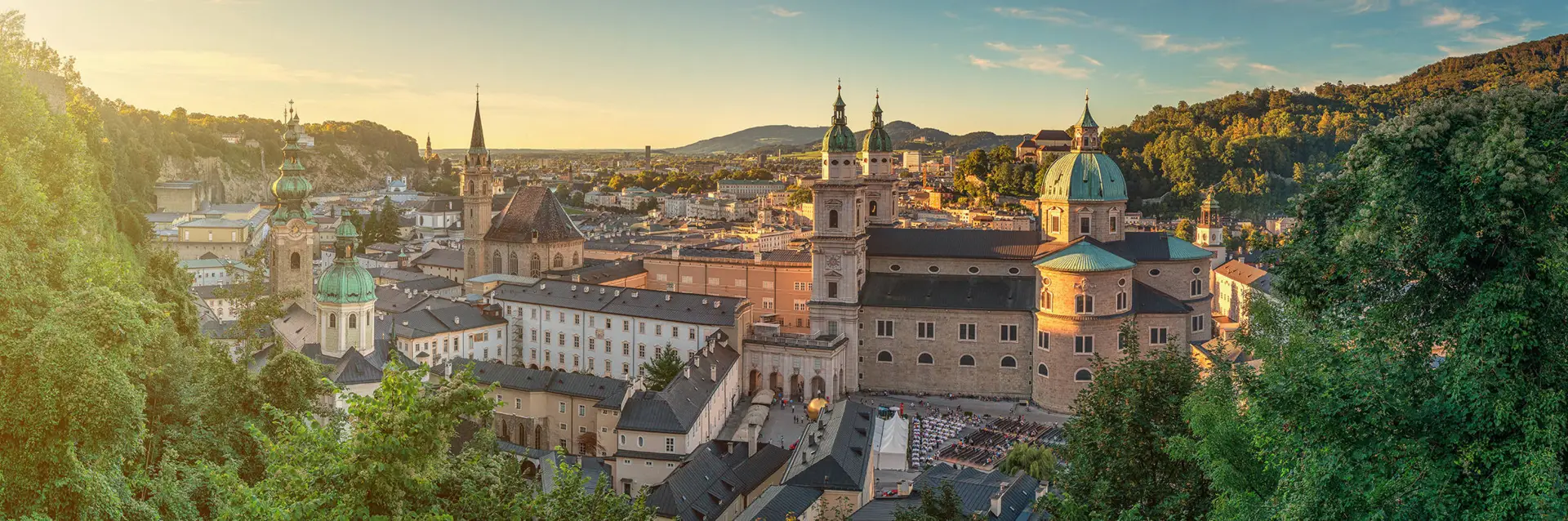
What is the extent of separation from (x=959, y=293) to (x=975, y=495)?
2048 centimetres

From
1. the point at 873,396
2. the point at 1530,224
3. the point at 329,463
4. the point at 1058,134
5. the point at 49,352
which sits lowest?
the point at 873,396

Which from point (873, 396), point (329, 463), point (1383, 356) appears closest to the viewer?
point (1383, 356)

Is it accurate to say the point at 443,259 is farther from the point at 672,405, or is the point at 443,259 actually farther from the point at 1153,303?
the point at 1153,303

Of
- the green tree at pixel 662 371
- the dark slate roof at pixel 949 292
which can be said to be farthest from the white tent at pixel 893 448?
the dark slate roof at pixel 949 292

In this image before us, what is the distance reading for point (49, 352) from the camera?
1328 cm

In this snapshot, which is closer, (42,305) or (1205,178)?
(42,305)

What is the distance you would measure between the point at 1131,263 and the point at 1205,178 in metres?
84.3

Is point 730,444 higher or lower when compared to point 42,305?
lower

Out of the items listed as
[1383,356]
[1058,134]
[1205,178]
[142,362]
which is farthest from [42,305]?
[1058,134]

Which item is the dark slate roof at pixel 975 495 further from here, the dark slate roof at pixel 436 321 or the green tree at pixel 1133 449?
the dark slate roof at pixel 436 321

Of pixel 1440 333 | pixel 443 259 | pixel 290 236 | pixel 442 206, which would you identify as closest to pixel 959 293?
pixel 290 236

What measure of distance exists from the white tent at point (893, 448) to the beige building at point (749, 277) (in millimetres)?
19167

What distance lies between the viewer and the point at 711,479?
1302 inches

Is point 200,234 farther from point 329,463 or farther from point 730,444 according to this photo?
point 329,463
